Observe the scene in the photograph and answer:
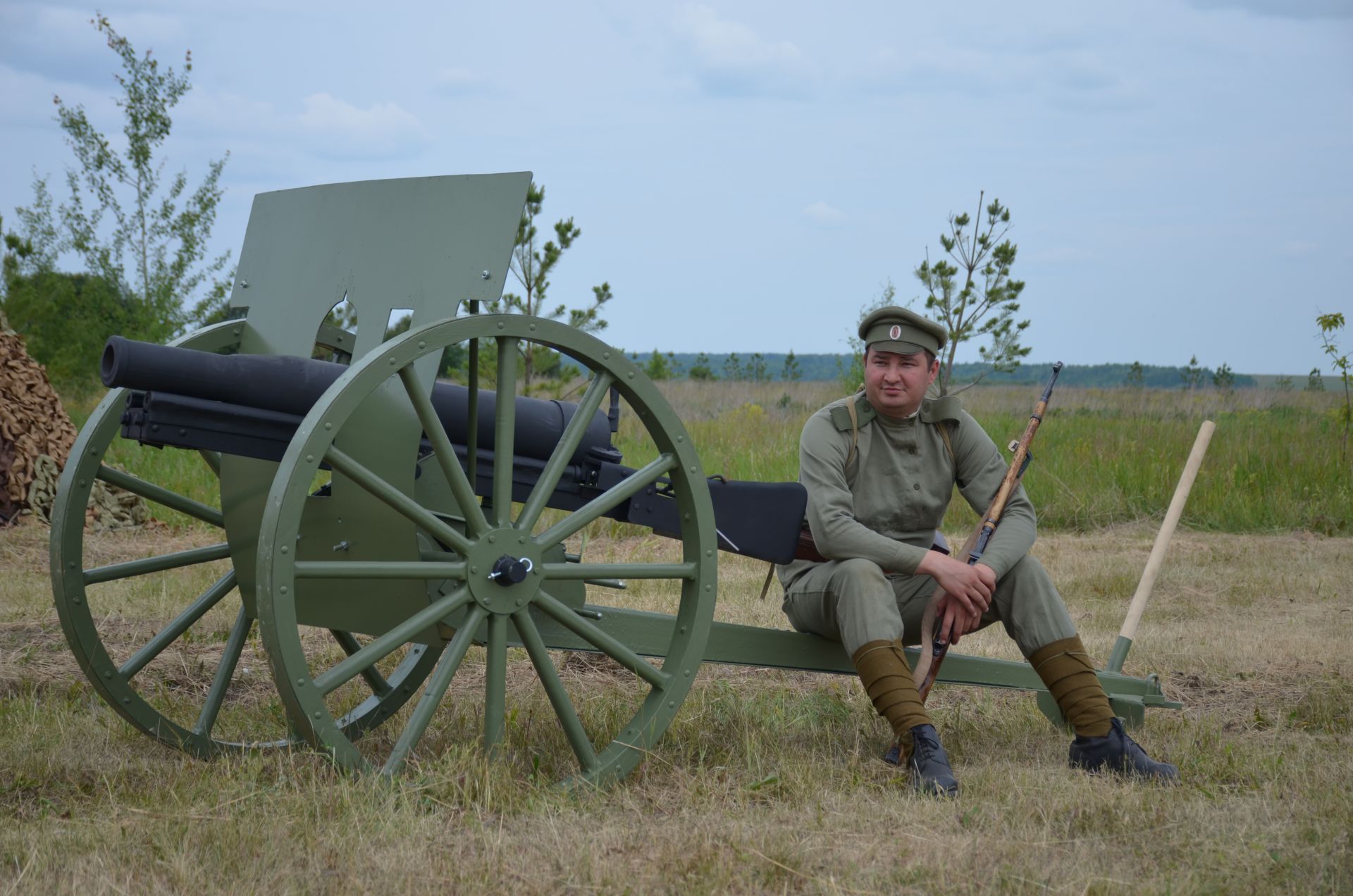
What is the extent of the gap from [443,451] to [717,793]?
1312 mm

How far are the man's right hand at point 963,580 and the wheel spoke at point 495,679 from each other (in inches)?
55.2

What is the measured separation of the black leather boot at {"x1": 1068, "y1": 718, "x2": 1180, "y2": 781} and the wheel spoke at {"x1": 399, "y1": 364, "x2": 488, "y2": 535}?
7.03ft

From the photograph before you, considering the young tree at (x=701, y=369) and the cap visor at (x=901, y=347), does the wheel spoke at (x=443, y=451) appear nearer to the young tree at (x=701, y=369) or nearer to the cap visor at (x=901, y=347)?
the cap visor at (x=901, y=347)

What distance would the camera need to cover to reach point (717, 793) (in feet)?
12.4

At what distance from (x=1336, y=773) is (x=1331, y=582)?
4.59 m

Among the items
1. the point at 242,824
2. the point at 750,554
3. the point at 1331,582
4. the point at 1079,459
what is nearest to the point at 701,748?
the point at 750,554

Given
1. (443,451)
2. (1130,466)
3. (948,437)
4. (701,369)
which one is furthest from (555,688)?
(701,369)

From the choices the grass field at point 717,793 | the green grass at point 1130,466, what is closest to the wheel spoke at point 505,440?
the grass field at point 717,793

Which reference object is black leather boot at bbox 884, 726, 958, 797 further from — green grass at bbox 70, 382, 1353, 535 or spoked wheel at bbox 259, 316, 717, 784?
green grass at bbox 70, 382, 1353, 535

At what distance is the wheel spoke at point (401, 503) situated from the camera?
333 cm

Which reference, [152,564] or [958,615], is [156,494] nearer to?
[152,564]

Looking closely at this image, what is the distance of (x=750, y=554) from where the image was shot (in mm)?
4238

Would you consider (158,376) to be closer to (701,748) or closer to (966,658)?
(701,748)

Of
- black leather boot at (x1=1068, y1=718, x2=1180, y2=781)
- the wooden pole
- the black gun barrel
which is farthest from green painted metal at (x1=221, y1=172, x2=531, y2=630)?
the wooden pole
